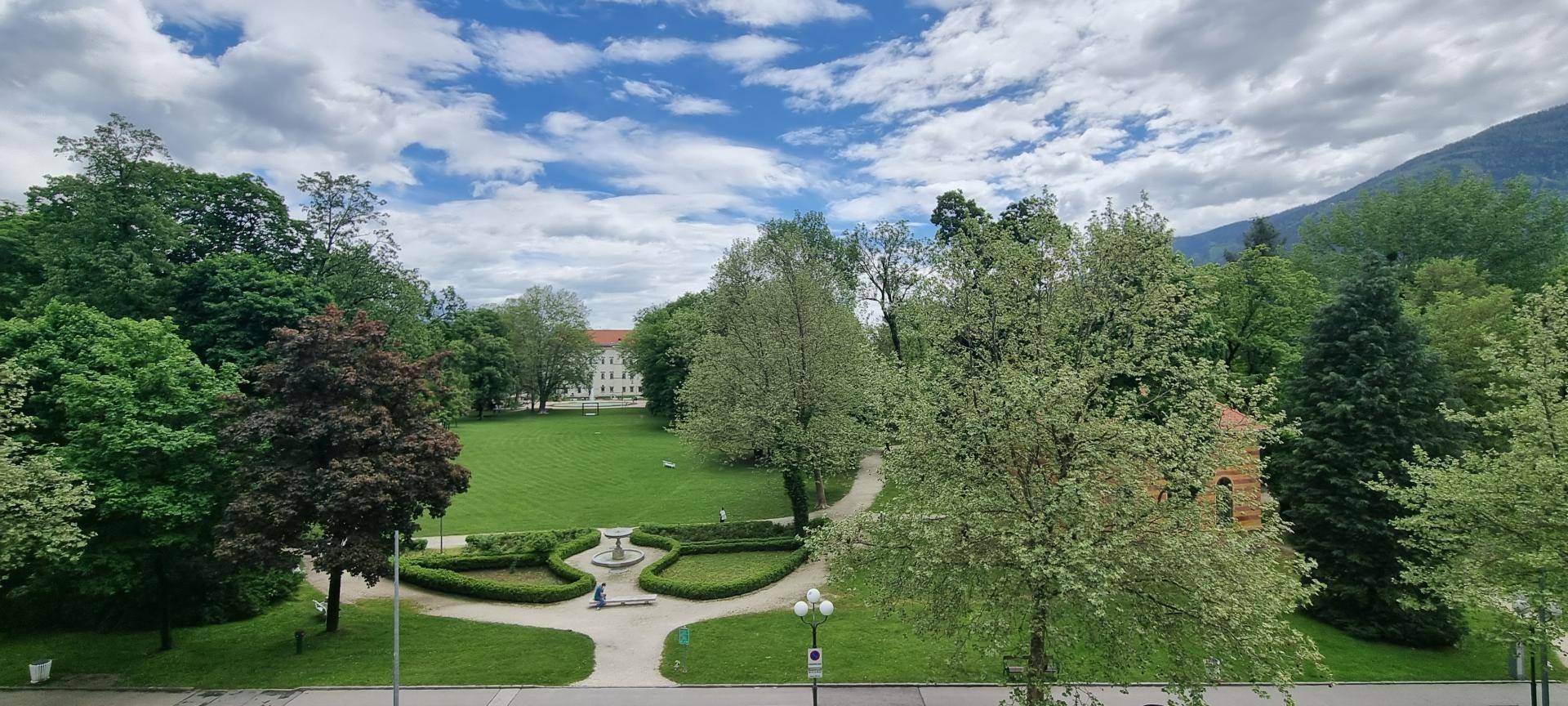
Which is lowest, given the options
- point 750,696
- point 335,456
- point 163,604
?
point 750,696

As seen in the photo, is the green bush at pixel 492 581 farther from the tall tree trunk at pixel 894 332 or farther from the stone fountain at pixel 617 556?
the tall tree trunk at pixel 894 332

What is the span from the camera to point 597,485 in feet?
126

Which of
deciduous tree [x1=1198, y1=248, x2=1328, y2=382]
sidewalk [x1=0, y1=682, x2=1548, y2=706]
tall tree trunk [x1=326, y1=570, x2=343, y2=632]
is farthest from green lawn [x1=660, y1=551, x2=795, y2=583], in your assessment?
deciduous tree [x1=1198, y1=248, x2=1328, y2=382]

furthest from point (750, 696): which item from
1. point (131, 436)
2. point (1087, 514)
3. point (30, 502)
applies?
point (131, 436)

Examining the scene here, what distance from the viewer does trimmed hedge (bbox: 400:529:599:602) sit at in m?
22.2

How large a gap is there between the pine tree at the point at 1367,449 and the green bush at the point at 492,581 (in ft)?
71.8

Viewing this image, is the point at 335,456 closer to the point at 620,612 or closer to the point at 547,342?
the point at 620,612

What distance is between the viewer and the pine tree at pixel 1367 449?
1802 centimetres

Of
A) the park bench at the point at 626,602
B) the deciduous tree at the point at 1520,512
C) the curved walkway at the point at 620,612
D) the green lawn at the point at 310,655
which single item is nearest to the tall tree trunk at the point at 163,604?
the green lawn at the point at 310,655

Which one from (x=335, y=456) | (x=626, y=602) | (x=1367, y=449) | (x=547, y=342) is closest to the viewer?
(x=335, y=456)

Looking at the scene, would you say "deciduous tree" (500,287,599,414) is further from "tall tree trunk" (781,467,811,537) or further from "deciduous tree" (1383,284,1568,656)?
"deciduous tree" (1383,284,1568,656)

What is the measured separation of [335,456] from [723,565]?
13.2 meters

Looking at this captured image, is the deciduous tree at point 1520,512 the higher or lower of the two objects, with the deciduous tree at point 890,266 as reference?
lower

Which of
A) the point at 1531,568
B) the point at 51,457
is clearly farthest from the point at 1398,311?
the point at 51,457
